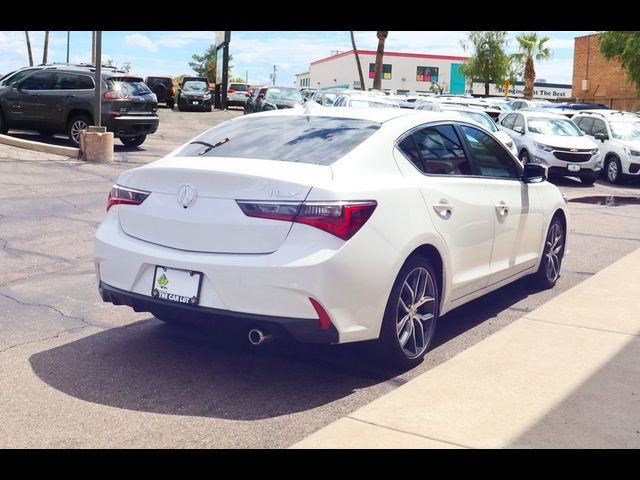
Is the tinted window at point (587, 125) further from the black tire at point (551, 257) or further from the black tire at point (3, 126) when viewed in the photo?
the black tire at point (551, 257)

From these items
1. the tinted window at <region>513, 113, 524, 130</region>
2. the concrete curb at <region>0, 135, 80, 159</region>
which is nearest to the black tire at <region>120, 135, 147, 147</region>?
the concrete curb at <region>0, 135, 80, 159</region>

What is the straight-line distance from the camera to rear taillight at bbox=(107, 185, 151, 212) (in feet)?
16.5

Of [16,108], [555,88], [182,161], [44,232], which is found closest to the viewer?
[182,161]

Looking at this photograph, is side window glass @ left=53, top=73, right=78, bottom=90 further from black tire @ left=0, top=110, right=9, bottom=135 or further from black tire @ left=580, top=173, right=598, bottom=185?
black tire @ left=580, top=173, right=598, bottom=185

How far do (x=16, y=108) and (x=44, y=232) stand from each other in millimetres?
10972

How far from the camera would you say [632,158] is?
67.1 ft

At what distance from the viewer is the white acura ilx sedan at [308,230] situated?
4.48m

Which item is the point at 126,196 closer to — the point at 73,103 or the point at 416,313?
the point at 416,313

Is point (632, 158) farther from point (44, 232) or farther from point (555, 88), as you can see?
point (555, 88)

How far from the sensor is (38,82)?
18984 millimetres

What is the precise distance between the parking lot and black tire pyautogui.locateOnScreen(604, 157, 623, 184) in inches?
507

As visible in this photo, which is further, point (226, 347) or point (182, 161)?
Answer: point (226, 347)

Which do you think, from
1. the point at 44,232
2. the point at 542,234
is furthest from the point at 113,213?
the point at 44,232
